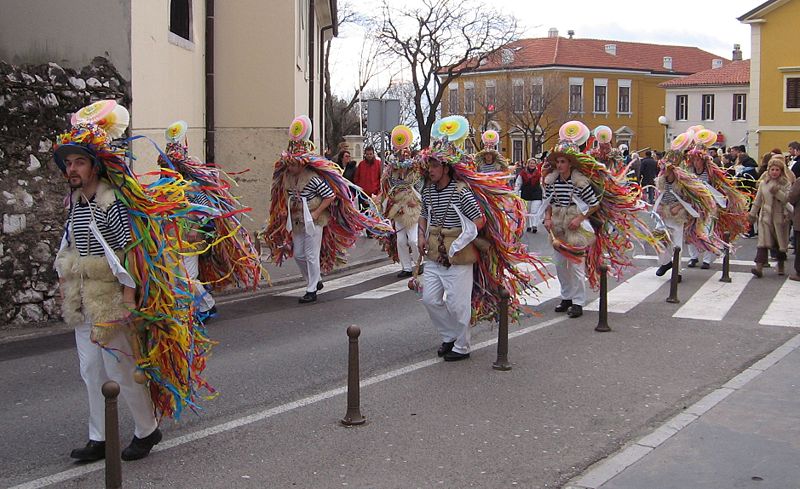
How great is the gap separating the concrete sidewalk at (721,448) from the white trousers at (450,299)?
2.25 m

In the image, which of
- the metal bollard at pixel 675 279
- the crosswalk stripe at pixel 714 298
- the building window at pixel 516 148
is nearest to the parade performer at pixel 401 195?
the metal bollard at pixel 675 279

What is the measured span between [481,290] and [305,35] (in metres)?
15.6

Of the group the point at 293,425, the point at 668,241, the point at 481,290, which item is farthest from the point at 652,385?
the point at 668,241

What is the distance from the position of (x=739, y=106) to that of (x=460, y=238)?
72.9 meters

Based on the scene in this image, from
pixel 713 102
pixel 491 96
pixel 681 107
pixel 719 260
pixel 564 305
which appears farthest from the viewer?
pixel 681 107

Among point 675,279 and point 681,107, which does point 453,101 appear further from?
point 675,279

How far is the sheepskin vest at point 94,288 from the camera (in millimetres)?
5797

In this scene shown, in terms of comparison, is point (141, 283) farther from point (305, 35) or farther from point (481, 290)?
point (305, 35)

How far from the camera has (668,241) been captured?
13516 millimetres

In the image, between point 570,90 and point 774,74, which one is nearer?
point 774,74

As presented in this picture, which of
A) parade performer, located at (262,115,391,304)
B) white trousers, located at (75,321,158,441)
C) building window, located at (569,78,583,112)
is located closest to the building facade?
parade performer, located at (262,115,391,304)

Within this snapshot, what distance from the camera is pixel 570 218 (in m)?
10.8

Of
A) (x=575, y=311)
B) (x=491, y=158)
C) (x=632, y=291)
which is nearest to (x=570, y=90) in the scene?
(x=491, y=158)

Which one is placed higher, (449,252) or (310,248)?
(449,252)
